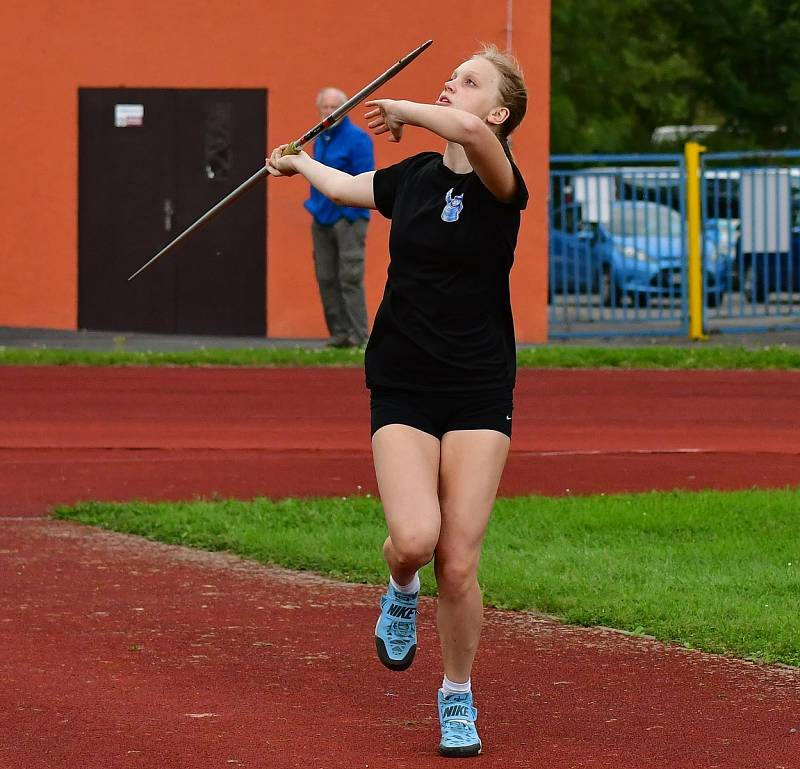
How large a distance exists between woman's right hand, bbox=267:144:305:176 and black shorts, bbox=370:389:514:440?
Result: 84cm

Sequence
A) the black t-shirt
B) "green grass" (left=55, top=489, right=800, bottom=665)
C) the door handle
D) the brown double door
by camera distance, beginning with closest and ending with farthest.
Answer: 1. the black t-shirt
2. "green grass" (left=55, top=489, right=800, bottom=665)
3. the brown double door
4. the door handle

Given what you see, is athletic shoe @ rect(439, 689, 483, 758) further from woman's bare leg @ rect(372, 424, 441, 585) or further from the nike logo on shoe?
woman's bare leg @ rect(372, 424, 441, 585)

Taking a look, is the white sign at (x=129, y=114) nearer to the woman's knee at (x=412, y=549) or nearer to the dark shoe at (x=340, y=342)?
the dark shoe at (x=340, y=342)

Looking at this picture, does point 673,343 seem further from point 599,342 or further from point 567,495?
point 567,495

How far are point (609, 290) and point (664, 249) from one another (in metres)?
0.88

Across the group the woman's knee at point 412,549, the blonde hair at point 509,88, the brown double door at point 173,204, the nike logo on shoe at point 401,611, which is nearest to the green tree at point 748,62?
the brown double door at point 173,204

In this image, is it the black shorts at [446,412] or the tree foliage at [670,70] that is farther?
the tree foliage at [670,70]

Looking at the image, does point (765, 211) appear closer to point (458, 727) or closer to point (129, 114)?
point (129, 114)

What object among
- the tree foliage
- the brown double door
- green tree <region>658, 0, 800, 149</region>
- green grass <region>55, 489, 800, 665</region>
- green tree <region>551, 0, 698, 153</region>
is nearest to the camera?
green grass <region>55, 489, 800, 665</region>

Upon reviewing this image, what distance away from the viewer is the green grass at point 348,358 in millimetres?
17719

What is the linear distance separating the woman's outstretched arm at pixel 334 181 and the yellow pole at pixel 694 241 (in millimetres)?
15356

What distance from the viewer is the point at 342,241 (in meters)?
18.3

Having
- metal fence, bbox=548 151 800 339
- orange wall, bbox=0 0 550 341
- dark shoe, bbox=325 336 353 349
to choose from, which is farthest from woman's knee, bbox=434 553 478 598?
metal fence, bbox=548 151 800 339

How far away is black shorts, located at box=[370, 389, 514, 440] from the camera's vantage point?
5625 millimetres
